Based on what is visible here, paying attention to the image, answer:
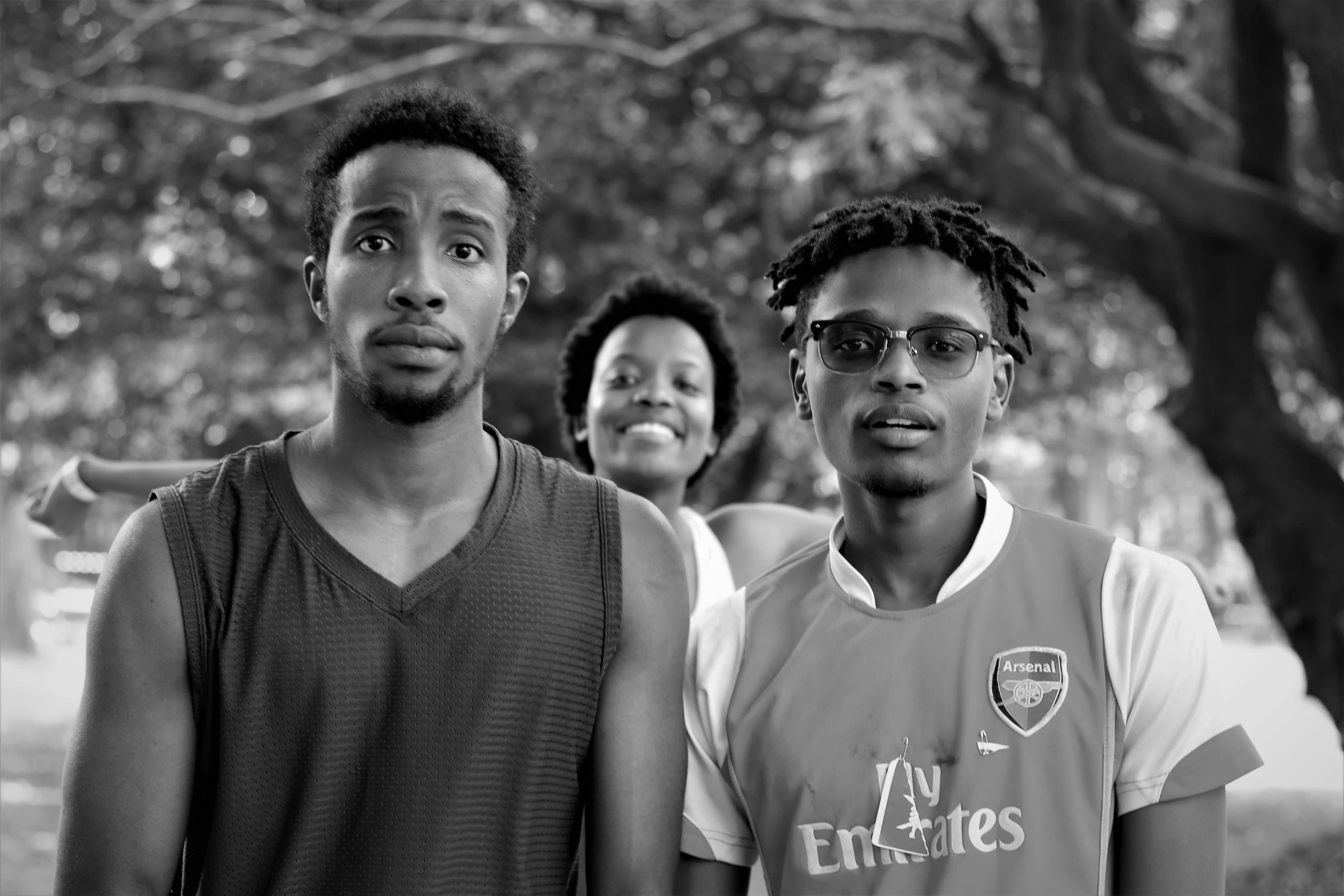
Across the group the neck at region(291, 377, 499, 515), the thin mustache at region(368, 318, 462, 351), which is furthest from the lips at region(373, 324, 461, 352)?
the neck at region(291, 377, 499, 515)

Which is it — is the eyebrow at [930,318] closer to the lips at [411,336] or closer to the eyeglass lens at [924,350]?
the eyeglass lens at [924,350]

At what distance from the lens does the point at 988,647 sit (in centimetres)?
258

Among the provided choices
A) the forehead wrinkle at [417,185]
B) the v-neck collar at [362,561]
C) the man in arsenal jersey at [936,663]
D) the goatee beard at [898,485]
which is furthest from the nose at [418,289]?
the goatee beard at [898,485]

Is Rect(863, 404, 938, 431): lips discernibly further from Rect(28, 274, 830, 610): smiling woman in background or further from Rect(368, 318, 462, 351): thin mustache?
Rect(28, 274, 830, 610): smiling woman in background

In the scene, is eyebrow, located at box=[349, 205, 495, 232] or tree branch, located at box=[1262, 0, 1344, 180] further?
tree branch, located at box=[1262, 0, 1344, 180]

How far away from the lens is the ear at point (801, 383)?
293 cm

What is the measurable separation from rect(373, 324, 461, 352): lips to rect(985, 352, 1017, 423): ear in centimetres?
108

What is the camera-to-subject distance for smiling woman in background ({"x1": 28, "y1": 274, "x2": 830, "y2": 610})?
4020 millimetres

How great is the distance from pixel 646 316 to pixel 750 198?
5514mm

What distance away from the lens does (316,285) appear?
8.91 ft

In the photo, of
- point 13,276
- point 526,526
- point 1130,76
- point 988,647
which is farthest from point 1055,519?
point 13,276

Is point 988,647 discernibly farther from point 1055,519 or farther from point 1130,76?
point 1130,76

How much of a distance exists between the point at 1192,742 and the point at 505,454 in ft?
4.29

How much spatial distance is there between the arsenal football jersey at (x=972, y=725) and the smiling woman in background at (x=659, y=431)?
1004mm
